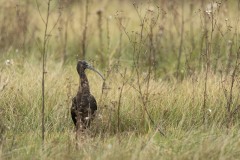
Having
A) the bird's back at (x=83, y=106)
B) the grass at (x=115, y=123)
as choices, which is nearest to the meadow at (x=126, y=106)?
the grass at (x=115, y=123)

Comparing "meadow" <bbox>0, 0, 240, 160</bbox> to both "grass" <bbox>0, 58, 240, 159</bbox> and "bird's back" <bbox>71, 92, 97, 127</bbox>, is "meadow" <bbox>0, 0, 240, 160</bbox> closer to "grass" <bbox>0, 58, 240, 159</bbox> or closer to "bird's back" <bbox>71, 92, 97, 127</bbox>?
"grass" <bbox>0, 58, 240, 159</bbox>

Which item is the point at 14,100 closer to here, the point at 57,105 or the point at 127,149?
the point at 57,105

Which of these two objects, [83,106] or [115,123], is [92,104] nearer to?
[83,106]

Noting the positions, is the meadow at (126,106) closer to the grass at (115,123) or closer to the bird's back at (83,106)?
the grass at (115,123)

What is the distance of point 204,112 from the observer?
21.4 ft

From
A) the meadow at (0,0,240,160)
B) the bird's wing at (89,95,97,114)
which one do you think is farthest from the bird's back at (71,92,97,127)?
the meadow at (0,0,240,160)

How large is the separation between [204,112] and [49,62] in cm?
289

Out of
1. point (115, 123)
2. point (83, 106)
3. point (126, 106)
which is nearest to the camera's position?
point (83, 106)

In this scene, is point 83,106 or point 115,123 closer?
point 83,106

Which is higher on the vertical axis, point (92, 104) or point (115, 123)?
point (92, 104)

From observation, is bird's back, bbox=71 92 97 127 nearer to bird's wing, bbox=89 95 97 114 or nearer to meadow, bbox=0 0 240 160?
bird's wing, bbox=89 95 97 114

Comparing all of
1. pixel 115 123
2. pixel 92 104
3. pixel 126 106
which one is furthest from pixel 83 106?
pixel 126 106

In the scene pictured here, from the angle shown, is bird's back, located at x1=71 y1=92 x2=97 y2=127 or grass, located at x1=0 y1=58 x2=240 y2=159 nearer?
grass, located at x1=0 y1=58 x2=240 y2=159

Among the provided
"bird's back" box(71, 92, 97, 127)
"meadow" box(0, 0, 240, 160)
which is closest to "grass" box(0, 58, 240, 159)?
"meadow" box(0, 0, 240, 160)
